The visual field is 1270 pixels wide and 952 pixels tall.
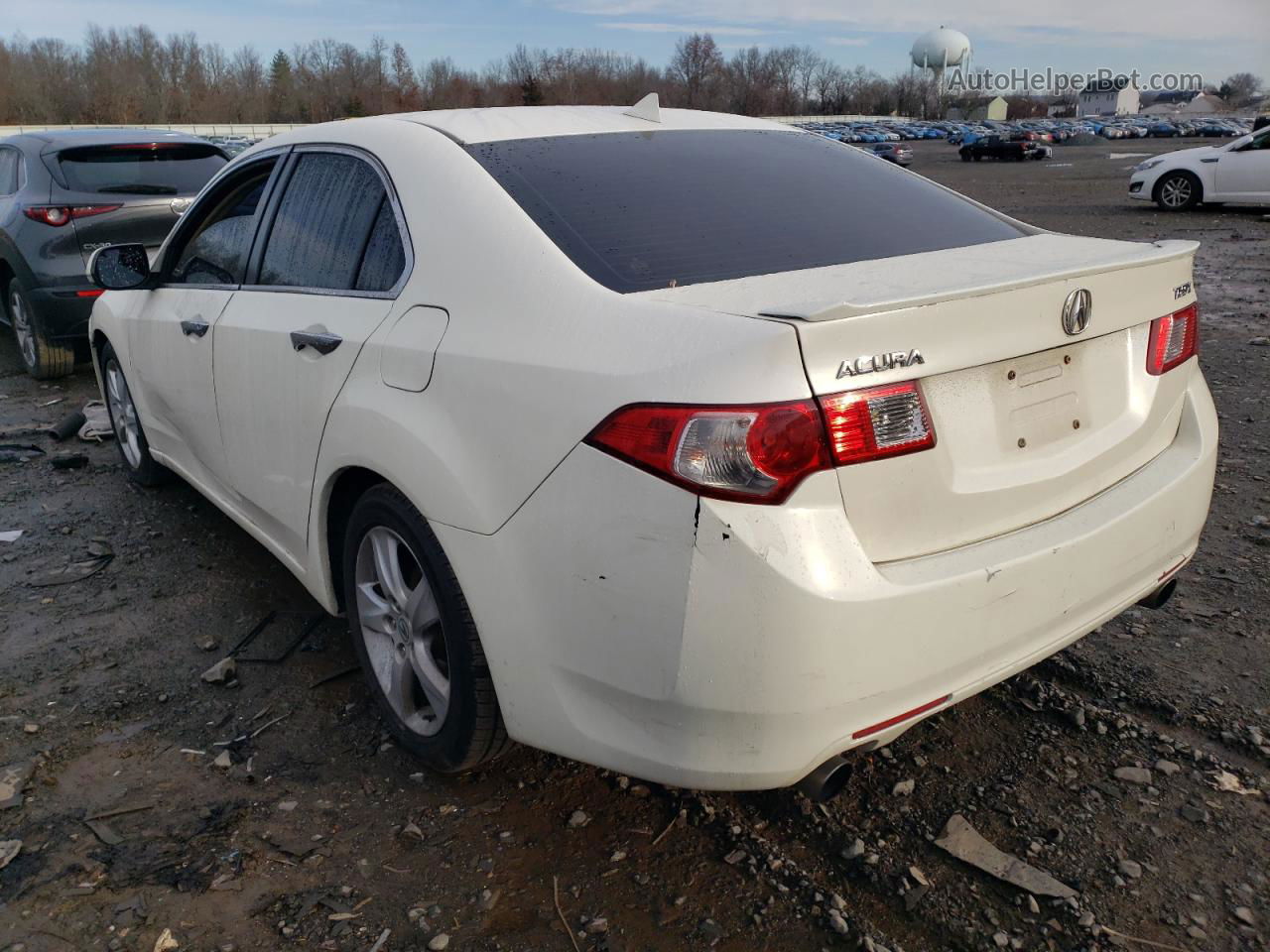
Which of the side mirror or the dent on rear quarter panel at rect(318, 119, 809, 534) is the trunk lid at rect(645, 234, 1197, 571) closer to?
the dent on rear quarter panel at rect(318, 119, 809, 534)

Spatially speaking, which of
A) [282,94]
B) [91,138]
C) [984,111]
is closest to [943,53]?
[984,111]

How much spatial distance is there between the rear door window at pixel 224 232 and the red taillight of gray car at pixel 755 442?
2.19 m

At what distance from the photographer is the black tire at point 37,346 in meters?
7.38

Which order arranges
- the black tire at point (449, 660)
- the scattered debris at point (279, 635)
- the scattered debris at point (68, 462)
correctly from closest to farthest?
the black tire at point (449, 660) < the scattered debris at point (279, 635) < the scattered debris at point (68, 462)

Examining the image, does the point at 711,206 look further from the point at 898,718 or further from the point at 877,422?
the point at 898,718

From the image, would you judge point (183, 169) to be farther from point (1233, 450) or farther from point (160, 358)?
point (1233, 450)

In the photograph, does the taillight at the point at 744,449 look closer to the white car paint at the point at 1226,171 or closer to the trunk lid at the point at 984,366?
the trunk lid at the point at 984,366

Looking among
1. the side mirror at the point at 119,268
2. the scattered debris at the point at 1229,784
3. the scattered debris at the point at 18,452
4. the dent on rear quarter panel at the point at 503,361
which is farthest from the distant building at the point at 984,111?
the dent on rear quarter panel at the point at 503,361

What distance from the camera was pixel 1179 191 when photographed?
17.5 metres

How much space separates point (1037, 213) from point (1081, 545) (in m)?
18.3

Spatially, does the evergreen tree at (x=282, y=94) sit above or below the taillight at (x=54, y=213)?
above

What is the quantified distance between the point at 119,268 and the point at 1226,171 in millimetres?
17673

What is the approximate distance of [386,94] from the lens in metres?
107

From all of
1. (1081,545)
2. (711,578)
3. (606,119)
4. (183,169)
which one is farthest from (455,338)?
(183,169)
